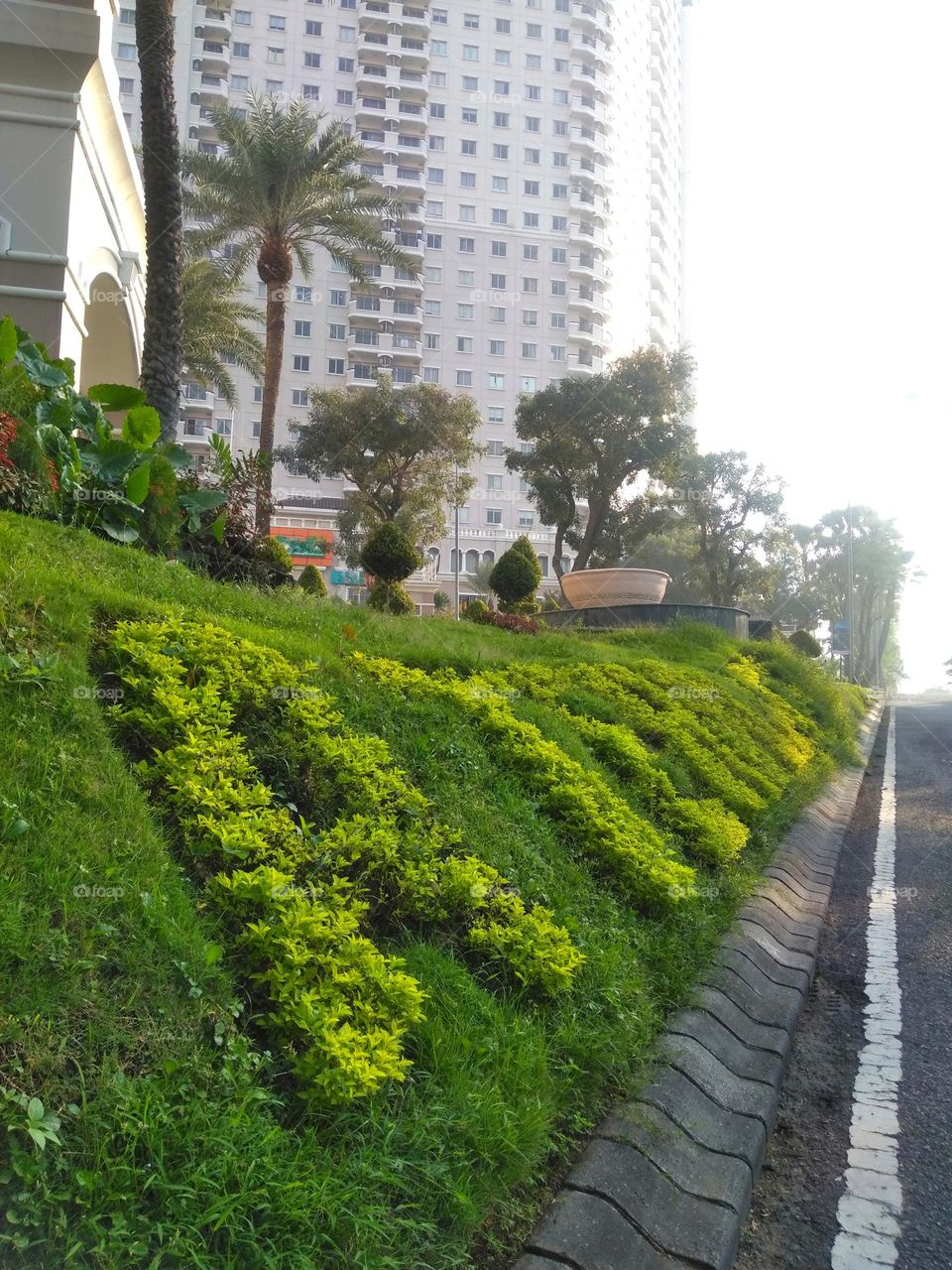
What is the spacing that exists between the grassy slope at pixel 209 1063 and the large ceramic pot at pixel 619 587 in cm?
1512

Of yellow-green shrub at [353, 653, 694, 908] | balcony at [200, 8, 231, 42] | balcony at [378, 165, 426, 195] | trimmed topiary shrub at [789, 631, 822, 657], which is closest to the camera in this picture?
yellow-green shrub at [353, 653, 694, 908]

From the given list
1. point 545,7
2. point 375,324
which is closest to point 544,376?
point 375,324

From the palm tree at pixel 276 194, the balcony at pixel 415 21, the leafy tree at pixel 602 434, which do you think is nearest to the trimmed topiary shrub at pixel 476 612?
the palm tree at pixel 276 194

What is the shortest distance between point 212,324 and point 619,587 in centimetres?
1498

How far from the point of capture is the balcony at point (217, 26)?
75.3 meters

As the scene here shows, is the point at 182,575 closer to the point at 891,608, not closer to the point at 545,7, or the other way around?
the point at 891,608

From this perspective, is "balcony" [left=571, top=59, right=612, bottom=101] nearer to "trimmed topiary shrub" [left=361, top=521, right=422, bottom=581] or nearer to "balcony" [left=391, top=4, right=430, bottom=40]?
"balcony" [left=391, top=4, right=430, bottom=40]

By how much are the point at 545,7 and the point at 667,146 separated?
78.4 feet

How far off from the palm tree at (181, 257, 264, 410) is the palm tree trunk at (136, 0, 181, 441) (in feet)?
43.8

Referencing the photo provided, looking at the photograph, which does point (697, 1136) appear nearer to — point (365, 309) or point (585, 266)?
point (365, 309)

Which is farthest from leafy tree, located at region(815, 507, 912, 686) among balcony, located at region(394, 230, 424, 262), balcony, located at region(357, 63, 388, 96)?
balcony, located at region(357, 63, 388, 96)

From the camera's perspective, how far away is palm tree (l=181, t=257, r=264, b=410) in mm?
26366

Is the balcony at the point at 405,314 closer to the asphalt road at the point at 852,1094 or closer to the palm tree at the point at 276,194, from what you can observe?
the palm tree at the point at 276,194

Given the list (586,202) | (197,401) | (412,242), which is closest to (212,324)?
(197,401)
